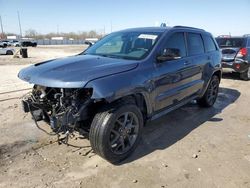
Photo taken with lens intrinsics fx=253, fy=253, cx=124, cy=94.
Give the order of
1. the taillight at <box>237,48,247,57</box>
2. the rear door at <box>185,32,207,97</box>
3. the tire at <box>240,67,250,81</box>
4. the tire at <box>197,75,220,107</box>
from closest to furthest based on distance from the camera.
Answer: the rear door at <box>185,32,207,97</box>, the tire at <box>197,75,220,107</box>, the taillight at <box>237,48,247,57</box>, the tire at <box>240,67,250,81</box>

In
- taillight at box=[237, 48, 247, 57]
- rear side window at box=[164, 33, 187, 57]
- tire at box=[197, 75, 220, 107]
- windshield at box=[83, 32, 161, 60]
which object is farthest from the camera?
taillight at box=[237, 48, 247, 57]

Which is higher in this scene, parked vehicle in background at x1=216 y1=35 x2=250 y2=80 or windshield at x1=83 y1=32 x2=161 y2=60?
windshield at x1=83 y1=32 x2=161 y2=60

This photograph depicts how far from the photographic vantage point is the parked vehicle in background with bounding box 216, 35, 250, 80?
9602 mm

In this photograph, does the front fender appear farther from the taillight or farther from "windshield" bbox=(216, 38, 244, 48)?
"windshield" bbox=(216, 38, 244, 48)

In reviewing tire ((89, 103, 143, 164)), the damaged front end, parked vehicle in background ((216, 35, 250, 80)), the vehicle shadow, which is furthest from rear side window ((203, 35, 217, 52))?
parked vehicle in background ((216, 35, 250, 80))

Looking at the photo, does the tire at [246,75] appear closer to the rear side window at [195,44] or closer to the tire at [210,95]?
the tire at [210,95]

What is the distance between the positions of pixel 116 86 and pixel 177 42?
1.93 metres

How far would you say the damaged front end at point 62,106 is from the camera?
3240 millimetres

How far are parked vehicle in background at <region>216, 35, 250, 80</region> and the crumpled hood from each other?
7.21m

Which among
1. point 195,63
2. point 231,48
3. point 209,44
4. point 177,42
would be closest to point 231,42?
point 231,48

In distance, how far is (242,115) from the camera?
5820 millimetres

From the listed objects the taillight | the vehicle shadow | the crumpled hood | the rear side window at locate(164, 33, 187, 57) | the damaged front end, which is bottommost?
the vehicle shadow

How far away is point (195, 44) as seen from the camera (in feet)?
17.2

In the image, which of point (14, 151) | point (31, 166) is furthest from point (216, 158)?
point (14, 151)
